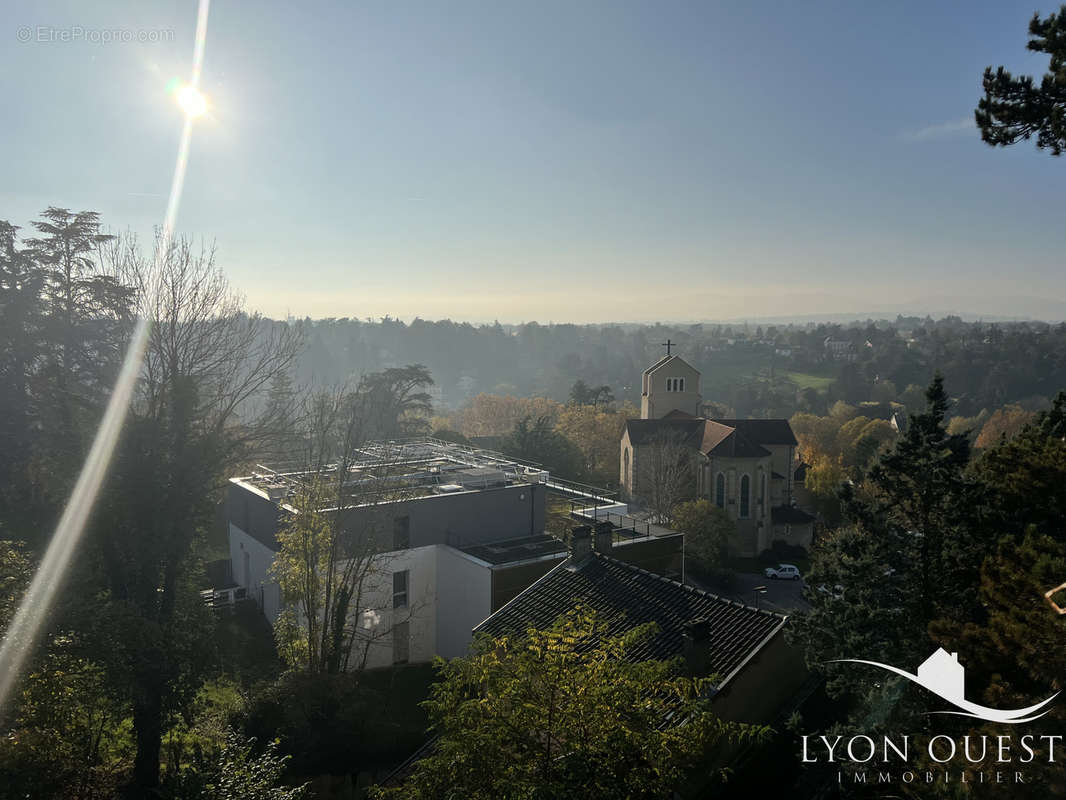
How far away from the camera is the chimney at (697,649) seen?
10.8 meters

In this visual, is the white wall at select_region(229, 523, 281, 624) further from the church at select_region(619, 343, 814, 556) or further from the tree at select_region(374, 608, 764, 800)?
the church at select_region(619, 343, 814, 556)

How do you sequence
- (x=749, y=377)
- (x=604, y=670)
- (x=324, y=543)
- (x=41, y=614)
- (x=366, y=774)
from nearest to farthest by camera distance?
(x=604, y=670)
(x=41, y=614)
(x=366, y=774)
(x=324, y=543)
(x=749, y=377)

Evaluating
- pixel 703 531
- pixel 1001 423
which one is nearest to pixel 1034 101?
pixel 703 531

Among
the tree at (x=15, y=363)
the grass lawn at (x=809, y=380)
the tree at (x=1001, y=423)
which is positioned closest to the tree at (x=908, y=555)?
the tree at (x=15, y=363)

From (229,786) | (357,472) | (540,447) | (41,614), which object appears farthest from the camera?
(540,447)

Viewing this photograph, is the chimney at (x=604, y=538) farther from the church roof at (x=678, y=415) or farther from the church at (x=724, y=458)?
the church roof at (x=678, y=415)

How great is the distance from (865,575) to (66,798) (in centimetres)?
1344

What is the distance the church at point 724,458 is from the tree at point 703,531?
472cm

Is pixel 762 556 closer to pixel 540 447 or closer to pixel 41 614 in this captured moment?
pixel 540 447

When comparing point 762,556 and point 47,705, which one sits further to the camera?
point 762,556

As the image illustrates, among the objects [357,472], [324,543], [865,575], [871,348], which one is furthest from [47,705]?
[871,348]

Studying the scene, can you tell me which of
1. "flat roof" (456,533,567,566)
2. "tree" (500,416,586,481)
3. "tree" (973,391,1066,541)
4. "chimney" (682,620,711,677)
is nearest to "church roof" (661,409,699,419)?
"tree" (500,416,586,481)

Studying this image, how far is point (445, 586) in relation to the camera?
19.4 metres

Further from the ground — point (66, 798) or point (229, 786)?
point (229, 786)
